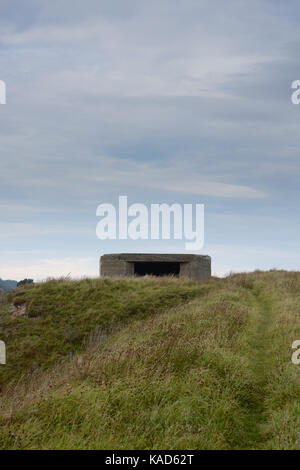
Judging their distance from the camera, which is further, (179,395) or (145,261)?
(145,261)

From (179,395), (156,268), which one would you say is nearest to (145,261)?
(156,268)

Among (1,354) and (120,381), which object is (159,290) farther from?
(120,381)

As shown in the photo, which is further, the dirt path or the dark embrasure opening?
the dark embrasure opening

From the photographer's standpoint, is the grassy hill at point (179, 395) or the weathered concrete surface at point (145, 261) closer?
the grassy hill at point (179, 395)

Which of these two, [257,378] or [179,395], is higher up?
[179,395]

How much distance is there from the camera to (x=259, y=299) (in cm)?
2102

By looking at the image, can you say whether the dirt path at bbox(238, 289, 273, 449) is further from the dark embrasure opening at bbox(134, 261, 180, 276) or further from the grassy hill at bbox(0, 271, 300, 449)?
Result: the dark embrasure opening at bbox(134, 261, 180, 276)

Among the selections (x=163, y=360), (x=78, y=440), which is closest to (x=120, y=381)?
(x=163, y=360)

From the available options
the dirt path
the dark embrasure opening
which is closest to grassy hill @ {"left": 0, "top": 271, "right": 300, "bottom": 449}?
the dirt path

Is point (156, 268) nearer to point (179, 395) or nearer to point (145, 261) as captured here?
point (145, 261)

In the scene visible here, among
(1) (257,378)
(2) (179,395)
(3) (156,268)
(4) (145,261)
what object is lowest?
(1) (257,378)

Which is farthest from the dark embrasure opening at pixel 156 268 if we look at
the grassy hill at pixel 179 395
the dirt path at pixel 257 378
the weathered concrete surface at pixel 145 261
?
the grassy hill at pixel 179 395

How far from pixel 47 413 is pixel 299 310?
35.5ft

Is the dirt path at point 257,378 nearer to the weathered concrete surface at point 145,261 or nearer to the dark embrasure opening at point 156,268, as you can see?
the weathered concrete surface at point 145,261
